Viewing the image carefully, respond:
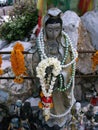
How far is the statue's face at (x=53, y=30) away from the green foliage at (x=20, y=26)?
3.93 m

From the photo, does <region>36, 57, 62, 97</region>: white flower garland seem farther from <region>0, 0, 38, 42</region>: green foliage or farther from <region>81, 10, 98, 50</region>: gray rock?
<region>0, 0, 38, 42</region>: green foliage

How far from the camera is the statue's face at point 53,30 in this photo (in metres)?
3.79

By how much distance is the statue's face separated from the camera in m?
3.79

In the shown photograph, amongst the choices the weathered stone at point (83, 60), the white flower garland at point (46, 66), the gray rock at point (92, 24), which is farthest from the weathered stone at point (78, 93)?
the white flower garland at point (46, 66)

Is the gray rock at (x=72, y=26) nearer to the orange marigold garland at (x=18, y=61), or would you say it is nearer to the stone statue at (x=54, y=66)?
the orange marigold garland at (x=18, y=61)

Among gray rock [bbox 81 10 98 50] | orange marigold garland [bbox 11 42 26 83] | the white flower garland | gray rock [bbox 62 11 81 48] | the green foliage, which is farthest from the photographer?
the green foliage

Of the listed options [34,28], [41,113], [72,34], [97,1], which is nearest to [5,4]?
[34,28]

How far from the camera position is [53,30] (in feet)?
12.5

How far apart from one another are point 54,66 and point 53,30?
400mm

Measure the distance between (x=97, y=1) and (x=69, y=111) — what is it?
3.43 meters

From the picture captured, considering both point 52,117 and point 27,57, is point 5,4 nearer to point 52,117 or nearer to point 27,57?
point 27,57

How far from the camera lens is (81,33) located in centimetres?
605

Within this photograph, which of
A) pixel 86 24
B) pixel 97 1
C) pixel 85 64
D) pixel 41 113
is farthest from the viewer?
pixel 97 1

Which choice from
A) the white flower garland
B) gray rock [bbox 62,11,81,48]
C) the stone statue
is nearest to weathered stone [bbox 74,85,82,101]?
gray rock [bbox 62,11,81,48]
